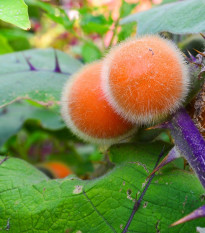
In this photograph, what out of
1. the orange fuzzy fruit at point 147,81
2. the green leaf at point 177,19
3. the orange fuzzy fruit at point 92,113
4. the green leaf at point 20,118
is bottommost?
the green leaf at point 20,118

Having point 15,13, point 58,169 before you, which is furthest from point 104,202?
point 58,169

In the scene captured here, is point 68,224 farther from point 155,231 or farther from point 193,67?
point 193,67

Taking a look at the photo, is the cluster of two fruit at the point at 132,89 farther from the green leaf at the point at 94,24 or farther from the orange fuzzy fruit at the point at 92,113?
the green leaf at the point at 94,24

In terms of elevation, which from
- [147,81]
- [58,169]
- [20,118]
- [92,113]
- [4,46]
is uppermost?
[147,81]

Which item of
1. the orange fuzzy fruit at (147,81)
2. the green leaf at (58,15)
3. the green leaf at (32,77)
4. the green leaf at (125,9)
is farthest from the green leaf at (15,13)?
the green leaf at (125,9)

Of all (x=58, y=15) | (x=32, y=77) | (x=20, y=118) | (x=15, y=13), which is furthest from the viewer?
(x=20, y=118)

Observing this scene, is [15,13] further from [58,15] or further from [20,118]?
[20,118]
